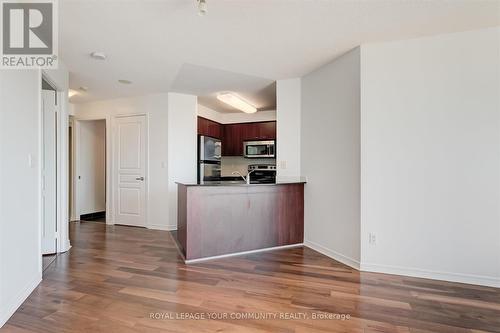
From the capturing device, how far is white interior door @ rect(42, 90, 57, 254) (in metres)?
3.60

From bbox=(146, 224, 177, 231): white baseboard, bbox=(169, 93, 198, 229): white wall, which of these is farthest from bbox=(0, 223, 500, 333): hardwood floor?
bbox=(169, 93, 198, 229): white wall

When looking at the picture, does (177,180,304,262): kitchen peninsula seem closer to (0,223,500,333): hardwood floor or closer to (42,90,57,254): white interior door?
(0,223,500,333): hardwood floor

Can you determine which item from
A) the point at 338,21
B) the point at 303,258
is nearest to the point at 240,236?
the point at 303,258

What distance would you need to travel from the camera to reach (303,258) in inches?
139

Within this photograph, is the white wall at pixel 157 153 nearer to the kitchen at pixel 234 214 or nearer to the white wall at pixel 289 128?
the kitchen at pixel 234 214

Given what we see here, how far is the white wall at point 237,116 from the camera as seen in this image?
20.7 feet

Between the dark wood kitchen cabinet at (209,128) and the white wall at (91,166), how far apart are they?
235 cm

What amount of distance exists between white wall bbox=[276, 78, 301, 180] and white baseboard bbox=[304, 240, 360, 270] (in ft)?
3.33

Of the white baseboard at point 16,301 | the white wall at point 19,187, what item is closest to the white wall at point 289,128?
the white wall at point 19,187

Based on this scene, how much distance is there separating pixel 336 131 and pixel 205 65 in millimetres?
1864

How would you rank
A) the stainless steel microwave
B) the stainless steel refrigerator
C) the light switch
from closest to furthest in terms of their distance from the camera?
the light switch
the stainless steel refrigerator
the stainless steel microwave

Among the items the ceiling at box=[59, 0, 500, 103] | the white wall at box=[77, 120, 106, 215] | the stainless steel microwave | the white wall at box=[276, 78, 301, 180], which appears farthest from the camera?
the stainless steel microwave

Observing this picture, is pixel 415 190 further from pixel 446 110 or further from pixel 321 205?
pixel 321 205

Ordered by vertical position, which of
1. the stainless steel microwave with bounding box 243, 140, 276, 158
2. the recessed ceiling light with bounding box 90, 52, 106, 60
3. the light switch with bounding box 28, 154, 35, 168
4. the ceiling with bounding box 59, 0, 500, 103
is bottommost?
the light switch with bounding box 28, 154, 35, 168
